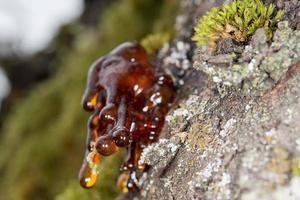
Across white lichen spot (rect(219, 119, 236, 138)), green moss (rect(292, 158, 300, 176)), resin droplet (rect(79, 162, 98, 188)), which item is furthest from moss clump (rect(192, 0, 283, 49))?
resin droplet (rect(79, 162, 98, 188))

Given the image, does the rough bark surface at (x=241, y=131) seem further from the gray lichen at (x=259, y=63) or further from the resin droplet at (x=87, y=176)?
the resin droplet at (x=87, y=176)

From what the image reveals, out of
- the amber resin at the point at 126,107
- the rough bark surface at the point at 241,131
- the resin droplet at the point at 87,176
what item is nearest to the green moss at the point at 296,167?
the rough bark surface at the point at 241,131

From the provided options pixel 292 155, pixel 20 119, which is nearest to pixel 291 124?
pixel 292 155

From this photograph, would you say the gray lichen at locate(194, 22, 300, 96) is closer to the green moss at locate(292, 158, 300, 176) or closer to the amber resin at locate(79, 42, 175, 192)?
the green moss at locate(292, 158, 300, 176)

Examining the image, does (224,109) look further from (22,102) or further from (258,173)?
(22,102)

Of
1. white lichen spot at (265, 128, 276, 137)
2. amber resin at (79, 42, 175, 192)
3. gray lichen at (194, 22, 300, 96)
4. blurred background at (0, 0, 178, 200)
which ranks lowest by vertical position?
blurred background at (0, 0, 178, 200)

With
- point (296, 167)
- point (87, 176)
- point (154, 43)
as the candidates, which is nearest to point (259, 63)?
point (296, 167)
